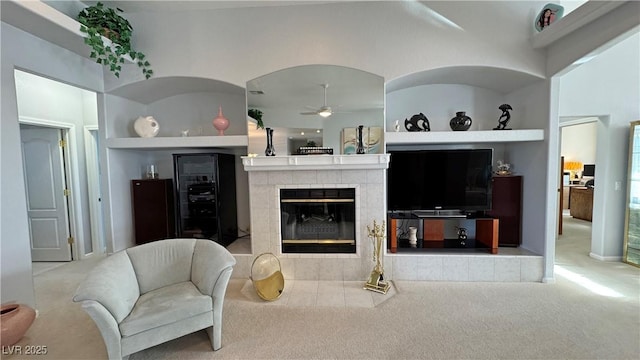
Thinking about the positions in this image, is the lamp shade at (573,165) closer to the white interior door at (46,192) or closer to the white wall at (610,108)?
the white wall at (610,108)

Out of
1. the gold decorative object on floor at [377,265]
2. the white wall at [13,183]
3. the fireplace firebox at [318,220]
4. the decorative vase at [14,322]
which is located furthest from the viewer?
the fireplace firebox at [318,220]

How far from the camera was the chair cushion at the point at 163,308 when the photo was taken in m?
1.97

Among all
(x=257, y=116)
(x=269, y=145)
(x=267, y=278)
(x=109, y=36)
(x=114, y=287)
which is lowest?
(x=267, y=278)

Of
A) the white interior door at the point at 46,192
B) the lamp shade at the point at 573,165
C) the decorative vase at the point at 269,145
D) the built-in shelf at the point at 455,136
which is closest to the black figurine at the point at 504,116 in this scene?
the built-in shelf at the point at 455,136

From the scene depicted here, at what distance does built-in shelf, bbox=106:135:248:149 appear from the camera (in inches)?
139

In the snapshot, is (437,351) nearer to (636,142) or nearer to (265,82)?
(265,82)

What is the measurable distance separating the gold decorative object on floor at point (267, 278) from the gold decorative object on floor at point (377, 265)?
102cm

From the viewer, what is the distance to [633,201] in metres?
3.75

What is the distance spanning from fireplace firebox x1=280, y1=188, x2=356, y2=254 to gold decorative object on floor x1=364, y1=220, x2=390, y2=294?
0.26m

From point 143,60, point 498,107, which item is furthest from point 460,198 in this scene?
point 143,60

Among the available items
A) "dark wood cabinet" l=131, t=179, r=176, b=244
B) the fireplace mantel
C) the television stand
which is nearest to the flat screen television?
the television stand

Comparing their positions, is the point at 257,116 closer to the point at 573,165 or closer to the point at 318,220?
the point at 318,220

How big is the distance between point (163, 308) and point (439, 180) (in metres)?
3.26

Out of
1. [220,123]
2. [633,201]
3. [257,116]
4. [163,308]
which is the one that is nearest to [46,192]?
[220,123]
